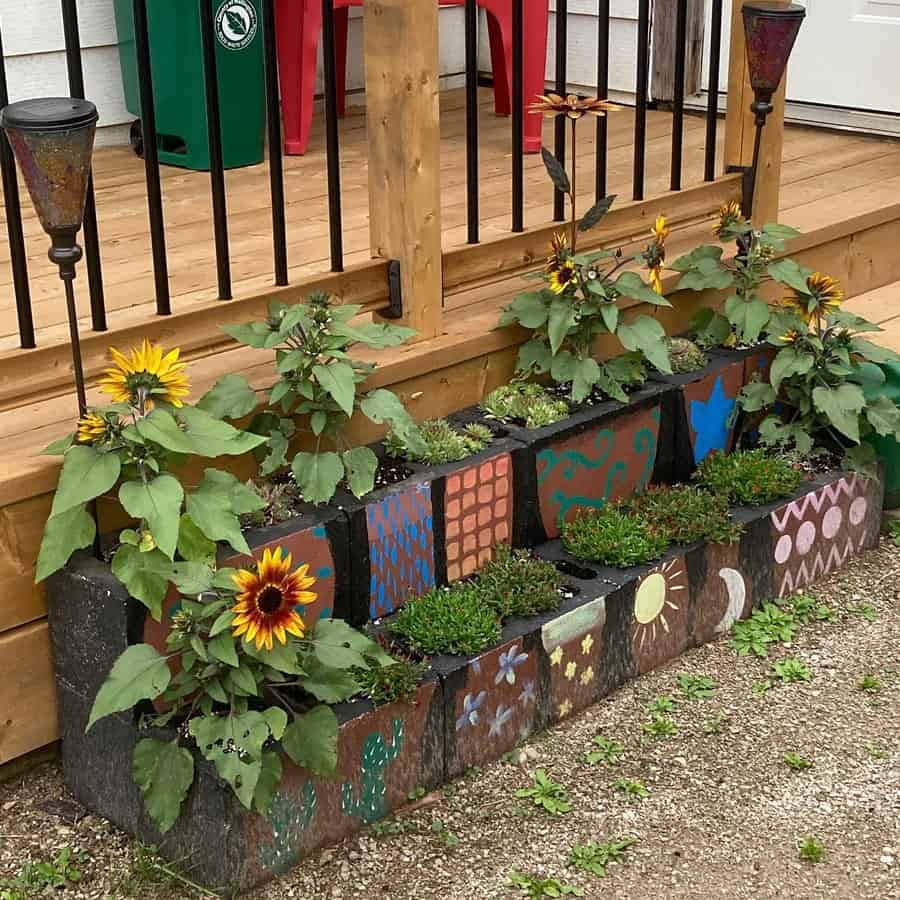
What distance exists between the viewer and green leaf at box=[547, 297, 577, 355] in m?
2.82

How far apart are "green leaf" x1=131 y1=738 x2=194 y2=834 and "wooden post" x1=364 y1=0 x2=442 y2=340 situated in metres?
1.01

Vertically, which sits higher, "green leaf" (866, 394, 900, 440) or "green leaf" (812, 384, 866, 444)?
"green leaf" (812, 384, 866, 444)

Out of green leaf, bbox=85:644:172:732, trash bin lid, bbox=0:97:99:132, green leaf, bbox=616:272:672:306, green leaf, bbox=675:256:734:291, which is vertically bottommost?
green leaf, bbox=85:644:172:732

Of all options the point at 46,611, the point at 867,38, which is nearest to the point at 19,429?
the point at 46,611

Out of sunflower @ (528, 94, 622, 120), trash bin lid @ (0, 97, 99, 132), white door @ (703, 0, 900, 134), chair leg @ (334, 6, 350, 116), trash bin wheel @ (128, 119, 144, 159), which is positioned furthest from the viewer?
chair leg @ (334, 6, 350, 116)

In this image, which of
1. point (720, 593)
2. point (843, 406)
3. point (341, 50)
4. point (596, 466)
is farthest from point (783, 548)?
point (341, 50)

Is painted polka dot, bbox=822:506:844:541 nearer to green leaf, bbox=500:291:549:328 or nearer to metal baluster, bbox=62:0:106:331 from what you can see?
green leaf, bbox=500:291:549:328

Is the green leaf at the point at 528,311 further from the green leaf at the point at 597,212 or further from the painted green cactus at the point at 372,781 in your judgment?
the painted green cactus at the point at 372,781

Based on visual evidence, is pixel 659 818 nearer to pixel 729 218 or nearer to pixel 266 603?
pixel 266 603

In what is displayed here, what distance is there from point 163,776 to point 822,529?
1.53 m

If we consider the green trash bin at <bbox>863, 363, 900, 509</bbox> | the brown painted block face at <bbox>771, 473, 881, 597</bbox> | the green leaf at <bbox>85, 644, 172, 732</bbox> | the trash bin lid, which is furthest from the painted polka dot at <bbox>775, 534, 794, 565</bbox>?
the trash bin lid

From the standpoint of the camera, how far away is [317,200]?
3.81 metres

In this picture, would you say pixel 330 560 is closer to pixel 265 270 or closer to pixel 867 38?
pixel 265 270

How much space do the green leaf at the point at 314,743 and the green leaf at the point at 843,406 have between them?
1.37 meters
